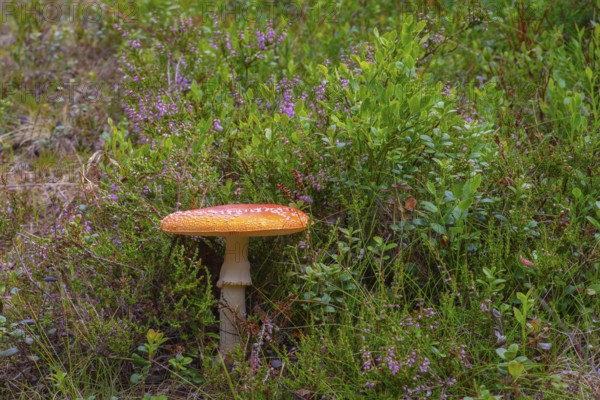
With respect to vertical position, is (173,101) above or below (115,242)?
above

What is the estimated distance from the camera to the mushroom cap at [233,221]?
311 centimetres

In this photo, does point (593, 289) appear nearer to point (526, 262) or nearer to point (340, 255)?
point (526, 262)

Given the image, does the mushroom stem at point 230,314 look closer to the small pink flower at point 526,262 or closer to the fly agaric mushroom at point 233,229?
the fly agaric mushroom at point 233,229

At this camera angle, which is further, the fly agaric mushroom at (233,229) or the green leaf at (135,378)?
the green leaf at (135,378)

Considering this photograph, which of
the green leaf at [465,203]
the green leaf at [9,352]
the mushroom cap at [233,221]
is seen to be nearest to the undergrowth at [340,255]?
the green leaf at [465,203]

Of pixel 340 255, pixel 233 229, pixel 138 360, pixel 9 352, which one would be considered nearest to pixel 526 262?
pixel 340 255

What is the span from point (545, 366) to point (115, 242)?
230cm

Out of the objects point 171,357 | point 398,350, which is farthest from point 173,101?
point 398,350

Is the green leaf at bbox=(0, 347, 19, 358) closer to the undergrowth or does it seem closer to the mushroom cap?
the undergrowth

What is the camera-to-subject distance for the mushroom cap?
3107mm

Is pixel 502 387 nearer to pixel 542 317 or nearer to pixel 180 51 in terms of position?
pixel 542 317

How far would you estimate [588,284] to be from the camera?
3625 millimetres

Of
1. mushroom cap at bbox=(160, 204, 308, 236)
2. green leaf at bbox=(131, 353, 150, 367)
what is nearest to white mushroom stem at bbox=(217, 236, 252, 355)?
mushroom cap at bbox=(160, 204, 308, 236)

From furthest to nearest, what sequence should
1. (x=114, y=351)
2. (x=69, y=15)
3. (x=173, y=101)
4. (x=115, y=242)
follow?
(x=69, y=15) < (x=173, y=101) < (x=115, y=242) < (x=114, y=351)
